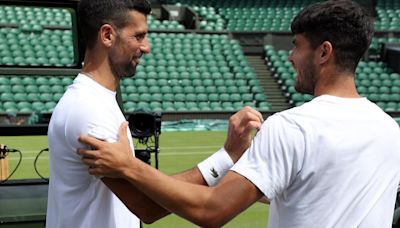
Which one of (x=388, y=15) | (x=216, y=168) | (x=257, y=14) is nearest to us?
(x=216, y=168)

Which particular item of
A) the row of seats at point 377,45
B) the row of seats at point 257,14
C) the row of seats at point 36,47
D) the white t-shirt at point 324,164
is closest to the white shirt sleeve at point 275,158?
the white t-shirt at point 324,164

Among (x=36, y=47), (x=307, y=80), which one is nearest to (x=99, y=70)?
(x=307, y=80)

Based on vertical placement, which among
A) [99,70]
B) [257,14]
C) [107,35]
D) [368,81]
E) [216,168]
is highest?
[107,35]

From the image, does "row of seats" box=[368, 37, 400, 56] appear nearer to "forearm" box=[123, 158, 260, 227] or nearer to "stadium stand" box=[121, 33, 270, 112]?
"stadium stand" box=[121, 33, 270, 112]

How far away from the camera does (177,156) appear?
12586mm

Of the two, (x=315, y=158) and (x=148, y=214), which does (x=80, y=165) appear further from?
(x=315, y=158)

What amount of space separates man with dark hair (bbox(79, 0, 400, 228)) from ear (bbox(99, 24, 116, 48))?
1.70 feet

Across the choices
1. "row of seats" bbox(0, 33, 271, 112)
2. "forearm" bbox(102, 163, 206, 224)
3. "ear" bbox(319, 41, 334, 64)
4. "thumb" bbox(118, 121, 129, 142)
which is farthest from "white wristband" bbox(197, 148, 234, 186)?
"row of seats" bbox(0, 33, 271, 112)

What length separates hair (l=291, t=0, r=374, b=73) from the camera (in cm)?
195

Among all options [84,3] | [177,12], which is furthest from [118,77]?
[177,12]

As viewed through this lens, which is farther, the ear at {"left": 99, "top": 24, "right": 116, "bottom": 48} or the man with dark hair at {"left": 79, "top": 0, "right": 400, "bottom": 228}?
the ear at {"left": 99, "top": 24, "right": 116, "bottom": 48}

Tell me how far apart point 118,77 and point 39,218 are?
1493 mm

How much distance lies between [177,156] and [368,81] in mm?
13525

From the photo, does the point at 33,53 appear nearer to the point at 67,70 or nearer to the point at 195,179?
the point at 67,70
